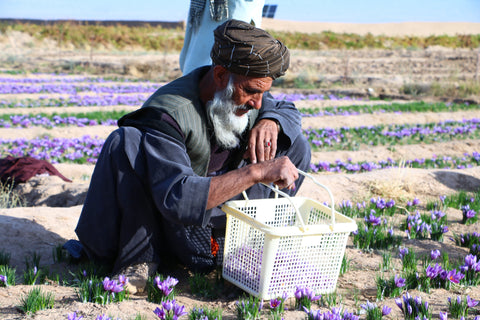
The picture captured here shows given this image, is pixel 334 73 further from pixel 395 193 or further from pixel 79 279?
pixel 79 279

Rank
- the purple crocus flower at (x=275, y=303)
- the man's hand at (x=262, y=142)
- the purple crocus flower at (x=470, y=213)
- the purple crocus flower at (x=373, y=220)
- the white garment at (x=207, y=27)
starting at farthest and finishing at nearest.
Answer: the purple crocus flower at (x=470, y=213) → the white garment at (x=207, y=27) → the purple crocus flower at (x=373, y=220) → the man's hand at (x=262, y=142) → the purple crocus flower at (x=275, y=303)

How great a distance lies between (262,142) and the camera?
3.25 m

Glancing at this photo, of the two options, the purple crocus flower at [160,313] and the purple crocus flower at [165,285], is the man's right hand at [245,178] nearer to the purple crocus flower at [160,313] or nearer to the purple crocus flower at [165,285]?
the purple crocus flower at [165,285]

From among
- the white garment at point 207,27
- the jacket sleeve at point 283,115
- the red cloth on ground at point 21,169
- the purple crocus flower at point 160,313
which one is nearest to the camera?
the purple crocus flower at point 160,313

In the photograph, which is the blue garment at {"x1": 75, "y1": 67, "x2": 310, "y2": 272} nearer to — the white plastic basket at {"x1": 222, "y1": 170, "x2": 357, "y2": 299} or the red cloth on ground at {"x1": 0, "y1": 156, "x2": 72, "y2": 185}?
the white plastic basket at {"x1": 222, "y1": 170, "x2": 357, "y2": 299}

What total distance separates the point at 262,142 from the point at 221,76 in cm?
46

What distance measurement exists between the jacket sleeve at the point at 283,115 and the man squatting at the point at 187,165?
1cm

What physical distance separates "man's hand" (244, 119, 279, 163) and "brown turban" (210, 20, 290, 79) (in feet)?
1.14

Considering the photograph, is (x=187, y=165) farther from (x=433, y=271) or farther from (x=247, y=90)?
(x=433, y=271)

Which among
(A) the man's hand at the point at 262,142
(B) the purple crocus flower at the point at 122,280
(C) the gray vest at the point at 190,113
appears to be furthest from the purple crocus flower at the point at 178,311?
(A) the man's hand at the point at 262,142

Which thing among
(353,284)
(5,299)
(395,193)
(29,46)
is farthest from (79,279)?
(29,46)

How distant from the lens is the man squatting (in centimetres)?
274

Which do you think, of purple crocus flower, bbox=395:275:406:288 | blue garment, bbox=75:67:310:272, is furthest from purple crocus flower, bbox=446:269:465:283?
blue garment, bbox=75:67:310:272

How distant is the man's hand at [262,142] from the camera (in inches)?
128
